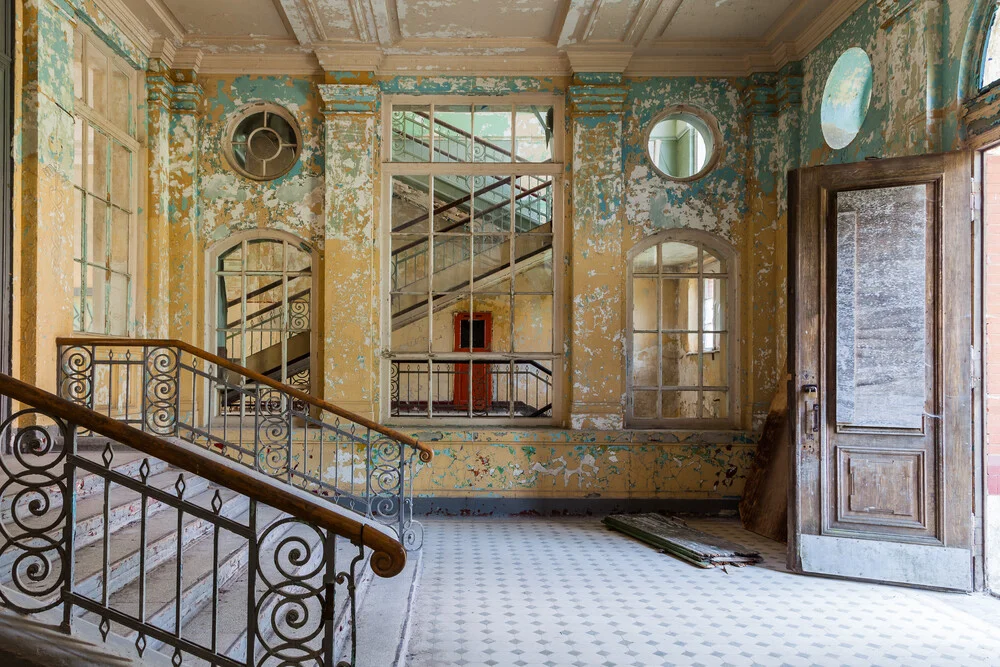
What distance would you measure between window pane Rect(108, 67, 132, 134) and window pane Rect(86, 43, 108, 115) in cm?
12

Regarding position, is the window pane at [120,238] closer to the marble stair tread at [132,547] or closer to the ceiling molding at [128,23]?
the ceiling molding at [128,23]

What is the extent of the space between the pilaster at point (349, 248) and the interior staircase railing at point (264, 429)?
383 millimetres

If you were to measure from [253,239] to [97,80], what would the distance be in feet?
5.80

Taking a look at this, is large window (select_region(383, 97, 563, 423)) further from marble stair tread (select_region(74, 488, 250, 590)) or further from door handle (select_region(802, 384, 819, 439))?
marble stair tread (select_region(74, 488, 250, 590))

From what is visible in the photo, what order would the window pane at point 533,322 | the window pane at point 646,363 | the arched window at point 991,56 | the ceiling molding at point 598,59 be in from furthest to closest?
the window pane at point 533,322 < the window pane at point 646,363 < the ceiling molding at point 598,59 < the arched window at point 991,56

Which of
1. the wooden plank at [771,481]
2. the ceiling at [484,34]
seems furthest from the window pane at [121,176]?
the wooden plank at [771,481]

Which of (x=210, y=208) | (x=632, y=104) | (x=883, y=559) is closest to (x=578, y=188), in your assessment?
(x=632, y=104)

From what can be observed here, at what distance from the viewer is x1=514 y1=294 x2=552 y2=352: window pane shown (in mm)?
12758

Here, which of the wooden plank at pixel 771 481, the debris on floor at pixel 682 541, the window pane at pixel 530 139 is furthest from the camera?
the window pane at pixel 530 139

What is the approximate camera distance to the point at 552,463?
21.4 ft

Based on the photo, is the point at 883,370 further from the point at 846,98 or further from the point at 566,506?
the point at 566,506

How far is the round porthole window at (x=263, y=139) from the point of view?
672 centimetres

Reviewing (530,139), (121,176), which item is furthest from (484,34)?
(530,139)

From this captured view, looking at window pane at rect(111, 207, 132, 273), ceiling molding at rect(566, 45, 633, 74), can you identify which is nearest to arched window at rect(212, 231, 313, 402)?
window pane at rect(111, 207, 132, 273)
